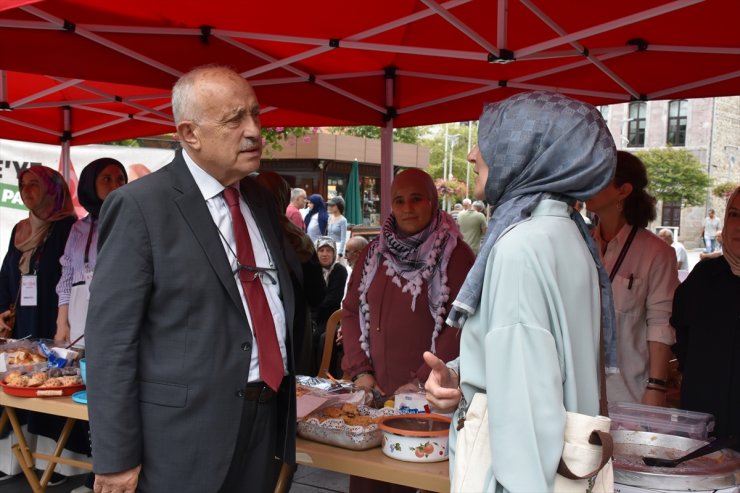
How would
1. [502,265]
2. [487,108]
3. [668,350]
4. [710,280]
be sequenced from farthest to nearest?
[668,350] < [710,280] < [487,108] < [502,265]

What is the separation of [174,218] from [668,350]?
6.93 ft

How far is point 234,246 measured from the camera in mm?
1897

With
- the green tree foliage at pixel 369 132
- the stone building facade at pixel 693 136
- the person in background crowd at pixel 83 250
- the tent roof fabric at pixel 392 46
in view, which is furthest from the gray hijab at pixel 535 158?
the stone building facade at pixel 693 136

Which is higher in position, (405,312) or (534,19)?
(534,19)

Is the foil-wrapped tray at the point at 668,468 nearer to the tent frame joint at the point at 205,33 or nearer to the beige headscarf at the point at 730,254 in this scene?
the beige headscarf at the point at 730,254

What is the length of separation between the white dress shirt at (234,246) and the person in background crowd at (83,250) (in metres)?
2.11

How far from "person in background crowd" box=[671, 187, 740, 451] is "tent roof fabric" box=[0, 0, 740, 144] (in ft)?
3.34

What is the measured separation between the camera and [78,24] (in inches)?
127

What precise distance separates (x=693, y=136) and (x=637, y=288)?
3912cm

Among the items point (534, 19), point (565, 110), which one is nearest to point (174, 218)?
point (565, 110)

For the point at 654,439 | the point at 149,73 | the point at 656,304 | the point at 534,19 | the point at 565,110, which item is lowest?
the point at 654,439

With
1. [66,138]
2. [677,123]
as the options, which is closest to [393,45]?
[66,138]

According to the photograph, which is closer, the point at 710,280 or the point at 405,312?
→ the point at 710,280

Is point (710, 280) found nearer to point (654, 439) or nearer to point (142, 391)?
point (654, 439)
